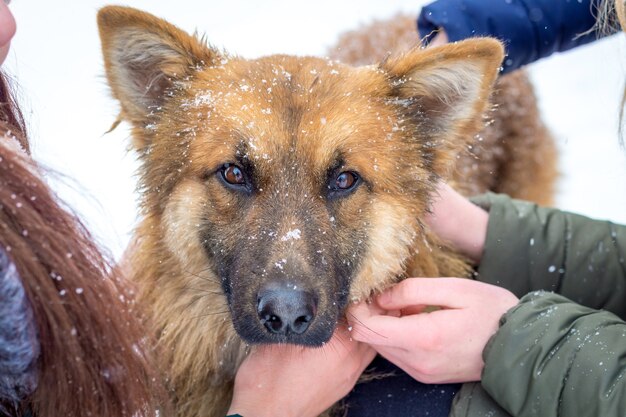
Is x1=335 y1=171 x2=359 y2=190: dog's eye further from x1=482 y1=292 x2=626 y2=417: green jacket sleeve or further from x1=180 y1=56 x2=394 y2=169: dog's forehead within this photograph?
x1=482 y1=292 x2=626 y2=417: green jacket sleeve

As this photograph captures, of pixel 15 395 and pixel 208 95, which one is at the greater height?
pixel 208 95

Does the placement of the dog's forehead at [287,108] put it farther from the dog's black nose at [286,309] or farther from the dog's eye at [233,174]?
the dog's black nose at [286,309]

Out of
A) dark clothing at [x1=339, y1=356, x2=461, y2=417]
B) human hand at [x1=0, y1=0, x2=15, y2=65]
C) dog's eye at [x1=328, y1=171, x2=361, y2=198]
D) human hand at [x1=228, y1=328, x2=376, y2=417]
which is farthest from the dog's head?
human hand at [x1=0, y1=0, x2=15, y2=65]

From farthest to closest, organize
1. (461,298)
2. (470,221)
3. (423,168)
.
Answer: (470,221) → (423,168) → (461,298)

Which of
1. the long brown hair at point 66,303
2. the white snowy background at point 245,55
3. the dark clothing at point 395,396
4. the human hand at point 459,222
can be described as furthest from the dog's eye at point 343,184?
the white snowy background at point 245,55

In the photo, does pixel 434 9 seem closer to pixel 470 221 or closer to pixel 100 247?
pixel 470 221

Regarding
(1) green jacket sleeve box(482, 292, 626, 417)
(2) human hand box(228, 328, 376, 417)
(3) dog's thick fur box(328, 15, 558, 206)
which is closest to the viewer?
(1) green jacket sleeve box(482, 292, 626, 417)

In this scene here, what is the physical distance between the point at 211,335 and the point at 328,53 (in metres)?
2.58

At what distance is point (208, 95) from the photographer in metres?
2.40

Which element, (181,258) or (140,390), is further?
(181,258)

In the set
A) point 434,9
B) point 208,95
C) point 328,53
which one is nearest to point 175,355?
point 208,95


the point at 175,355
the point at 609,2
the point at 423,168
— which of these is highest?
the point at 609,2

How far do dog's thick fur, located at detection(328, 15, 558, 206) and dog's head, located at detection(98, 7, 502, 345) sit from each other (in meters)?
1.54

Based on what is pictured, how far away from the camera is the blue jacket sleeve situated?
10.4ft
